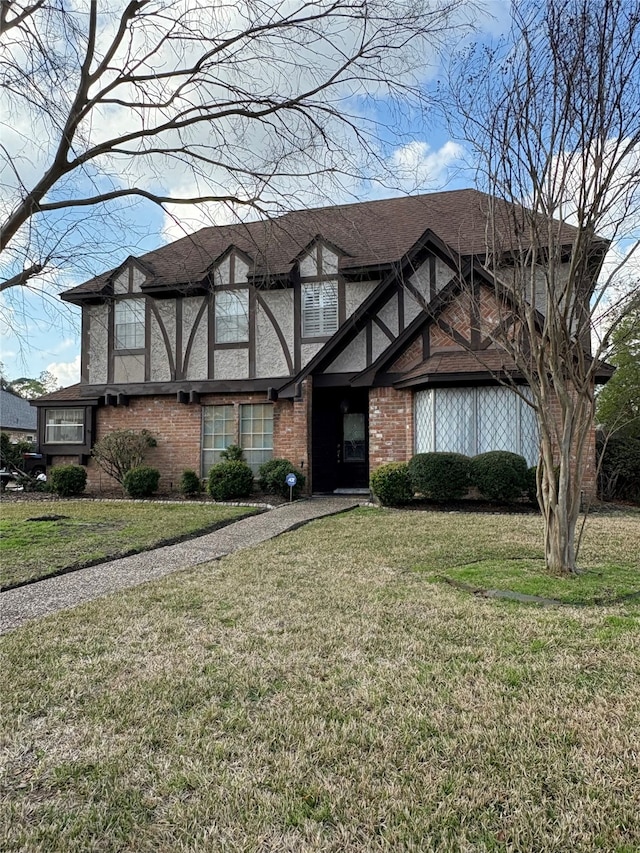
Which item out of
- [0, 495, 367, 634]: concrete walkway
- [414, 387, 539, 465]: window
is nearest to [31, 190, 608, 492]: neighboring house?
[414, 387, 539, 465]: window

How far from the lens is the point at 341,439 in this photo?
1554cm

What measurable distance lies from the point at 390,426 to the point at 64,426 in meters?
9.86

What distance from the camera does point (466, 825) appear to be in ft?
6.28

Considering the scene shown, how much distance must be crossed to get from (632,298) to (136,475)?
39.3 ft

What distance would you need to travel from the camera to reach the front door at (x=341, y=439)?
15.2 meters

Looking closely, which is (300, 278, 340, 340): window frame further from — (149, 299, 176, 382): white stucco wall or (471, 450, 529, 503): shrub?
(471, 450, 529, 503): shrub

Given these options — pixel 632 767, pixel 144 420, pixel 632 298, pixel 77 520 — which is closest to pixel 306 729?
pixel 632 767

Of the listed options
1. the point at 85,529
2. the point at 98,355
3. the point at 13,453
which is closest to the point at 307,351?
the point at 98,355

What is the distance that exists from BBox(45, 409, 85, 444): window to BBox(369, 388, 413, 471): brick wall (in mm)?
8827

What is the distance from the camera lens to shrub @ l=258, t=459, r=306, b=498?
43.6 feet

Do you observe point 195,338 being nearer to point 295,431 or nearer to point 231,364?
point 231,364

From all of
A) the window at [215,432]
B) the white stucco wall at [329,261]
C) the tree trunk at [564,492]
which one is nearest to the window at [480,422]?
the white stucco wall at [329,261]

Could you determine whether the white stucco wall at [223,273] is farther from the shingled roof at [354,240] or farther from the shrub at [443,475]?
the shrub at [443,475]

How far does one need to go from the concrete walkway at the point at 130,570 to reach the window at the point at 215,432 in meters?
5.25
